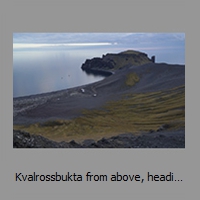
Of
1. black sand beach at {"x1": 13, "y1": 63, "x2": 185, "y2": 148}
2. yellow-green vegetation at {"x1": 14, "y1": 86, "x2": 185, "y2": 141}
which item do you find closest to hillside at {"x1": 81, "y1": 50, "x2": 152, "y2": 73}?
black sand beach at {"x1": 13, "y1": 63, "x2": 185, "y2": 148}

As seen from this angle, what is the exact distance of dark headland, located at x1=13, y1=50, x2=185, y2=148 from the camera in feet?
29.1

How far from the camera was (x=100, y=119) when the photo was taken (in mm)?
12633

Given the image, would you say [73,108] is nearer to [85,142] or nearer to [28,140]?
[85,142]

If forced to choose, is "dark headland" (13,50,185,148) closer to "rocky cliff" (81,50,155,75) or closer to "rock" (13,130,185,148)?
"rock" (13,130,185,148)

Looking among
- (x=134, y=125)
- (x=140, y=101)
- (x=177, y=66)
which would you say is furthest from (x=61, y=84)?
(x=134, y=125)

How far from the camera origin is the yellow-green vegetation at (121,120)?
10812 mm

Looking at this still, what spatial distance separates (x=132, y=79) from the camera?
20.4 m

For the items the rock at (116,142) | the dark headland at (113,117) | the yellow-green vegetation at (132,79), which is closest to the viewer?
the rock at (116,142)

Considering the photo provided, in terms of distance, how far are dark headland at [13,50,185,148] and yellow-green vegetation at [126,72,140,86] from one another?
7 centimetres

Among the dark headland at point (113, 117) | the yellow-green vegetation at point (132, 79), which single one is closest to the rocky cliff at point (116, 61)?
the yellow-green vegetation at point (132, 79)

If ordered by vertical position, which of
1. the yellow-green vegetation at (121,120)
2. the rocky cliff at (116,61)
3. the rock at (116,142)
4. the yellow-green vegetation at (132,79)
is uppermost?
the rocky cliff at (116,61)

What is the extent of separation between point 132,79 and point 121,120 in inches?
332

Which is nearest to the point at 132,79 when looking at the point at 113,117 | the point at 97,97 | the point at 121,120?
the point at 97,97

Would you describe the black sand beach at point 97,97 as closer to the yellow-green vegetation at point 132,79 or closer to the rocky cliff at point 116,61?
the yellow-green vegetation at point 132,79
